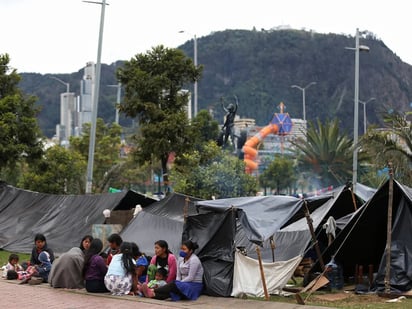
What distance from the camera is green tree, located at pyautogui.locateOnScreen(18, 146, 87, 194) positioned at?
102 feet

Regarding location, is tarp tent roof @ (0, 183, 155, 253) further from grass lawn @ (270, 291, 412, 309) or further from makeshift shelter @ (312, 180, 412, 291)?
grass lawn @ (270, 291, 412, 309)

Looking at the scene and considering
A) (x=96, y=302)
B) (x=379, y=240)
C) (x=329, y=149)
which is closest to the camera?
(x=96, y=302)

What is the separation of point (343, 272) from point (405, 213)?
6.89 feet

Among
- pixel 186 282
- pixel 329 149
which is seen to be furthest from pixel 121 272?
pixel 329 149

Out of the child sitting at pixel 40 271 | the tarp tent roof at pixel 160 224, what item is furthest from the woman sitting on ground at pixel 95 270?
the tarp tent roof at pixel 160 224

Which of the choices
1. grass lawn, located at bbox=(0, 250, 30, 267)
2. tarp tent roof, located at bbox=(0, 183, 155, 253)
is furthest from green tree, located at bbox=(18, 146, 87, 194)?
grass lawn, located at bbox=(0, 250, 30, 267)

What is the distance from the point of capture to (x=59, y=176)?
31.9 m

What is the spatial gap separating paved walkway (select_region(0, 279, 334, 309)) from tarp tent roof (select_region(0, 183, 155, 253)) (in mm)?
6787

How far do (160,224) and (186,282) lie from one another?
462 centimetres

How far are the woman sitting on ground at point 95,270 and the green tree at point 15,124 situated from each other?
38.7ft

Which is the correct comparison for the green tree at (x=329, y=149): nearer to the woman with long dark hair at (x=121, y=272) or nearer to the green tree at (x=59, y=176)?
the green tree at (x=59, y=176)

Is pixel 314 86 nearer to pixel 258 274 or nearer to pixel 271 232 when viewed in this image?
pixel 271 232

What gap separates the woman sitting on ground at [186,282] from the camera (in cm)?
1205

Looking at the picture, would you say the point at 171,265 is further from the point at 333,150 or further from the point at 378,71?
the point at 378,71
